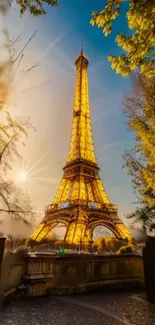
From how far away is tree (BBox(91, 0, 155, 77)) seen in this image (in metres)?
3.97

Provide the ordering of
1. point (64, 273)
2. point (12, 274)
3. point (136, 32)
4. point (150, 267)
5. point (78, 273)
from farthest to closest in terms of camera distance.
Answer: point (78, 273)
point (64, 273)
point (150, 267)
point (12, 274)
point (136, 32)

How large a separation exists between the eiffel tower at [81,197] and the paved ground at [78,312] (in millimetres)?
15228

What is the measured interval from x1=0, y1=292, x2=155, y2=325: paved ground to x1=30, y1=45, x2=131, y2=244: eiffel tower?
1523cm

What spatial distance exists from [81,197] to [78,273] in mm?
17610

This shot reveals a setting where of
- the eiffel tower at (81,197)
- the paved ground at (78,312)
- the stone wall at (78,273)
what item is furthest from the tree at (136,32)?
the eiffel tower at (81,197)

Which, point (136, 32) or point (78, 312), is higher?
point (136, 32)

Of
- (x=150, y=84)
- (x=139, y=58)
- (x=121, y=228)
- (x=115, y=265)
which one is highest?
(x=150, y=84)

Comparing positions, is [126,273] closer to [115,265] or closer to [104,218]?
[115,265]

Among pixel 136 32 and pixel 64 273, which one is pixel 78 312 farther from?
pixel 136 32

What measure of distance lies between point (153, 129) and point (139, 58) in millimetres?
2556

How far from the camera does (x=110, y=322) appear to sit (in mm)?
6043

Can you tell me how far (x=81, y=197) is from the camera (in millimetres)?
28906

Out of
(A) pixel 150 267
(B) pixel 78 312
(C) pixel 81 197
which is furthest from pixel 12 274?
(C) pixel 81 197

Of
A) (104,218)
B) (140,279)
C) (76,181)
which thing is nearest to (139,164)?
(140,279)
